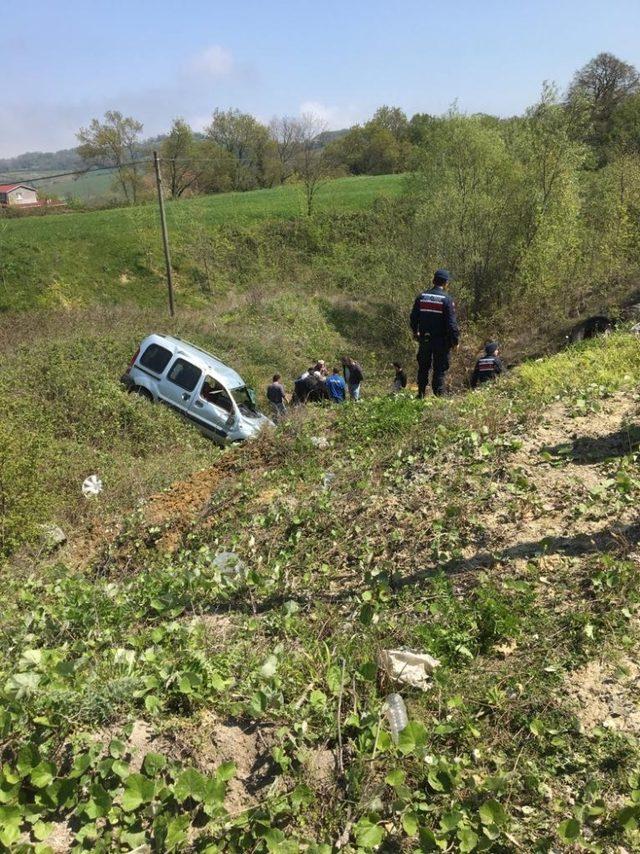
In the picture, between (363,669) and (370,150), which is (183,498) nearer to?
(363,669)

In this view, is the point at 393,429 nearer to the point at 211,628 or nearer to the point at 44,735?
the point at 211,628

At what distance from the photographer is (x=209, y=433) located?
40.6ft

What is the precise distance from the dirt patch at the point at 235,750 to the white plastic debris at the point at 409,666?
758 millimetres

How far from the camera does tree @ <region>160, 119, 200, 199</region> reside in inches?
1941

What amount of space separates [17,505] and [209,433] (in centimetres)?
515

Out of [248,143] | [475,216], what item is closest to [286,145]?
[248,143]

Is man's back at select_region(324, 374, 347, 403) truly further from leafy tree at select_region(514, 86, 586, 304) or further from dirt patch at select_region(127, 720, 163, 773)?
leafy tree at select_region(514, 86, 586, 304)

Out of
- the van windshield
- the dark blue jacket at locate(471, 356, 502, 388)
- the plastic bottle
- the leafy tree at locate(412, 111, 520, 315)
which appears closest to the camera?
the plastic bottle

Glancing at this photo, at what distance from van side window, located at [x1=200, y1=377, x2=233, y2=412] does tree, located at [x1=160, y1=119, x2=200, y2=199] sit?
42.1 meters

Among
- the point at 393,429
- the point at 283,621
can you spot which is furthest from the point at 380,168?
the point at 283,621

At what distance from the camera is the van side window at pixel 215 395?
40.9 ft

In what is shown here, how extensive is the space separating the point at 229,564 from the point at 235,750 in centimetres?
204

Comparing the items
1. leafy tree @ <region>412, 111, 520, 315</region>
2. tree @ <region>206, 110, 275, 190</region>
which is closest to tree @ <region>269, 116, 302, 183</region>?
tree @ <region>206, 110, 275, 190</region>

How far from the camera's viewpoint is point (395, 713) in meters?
3.11
